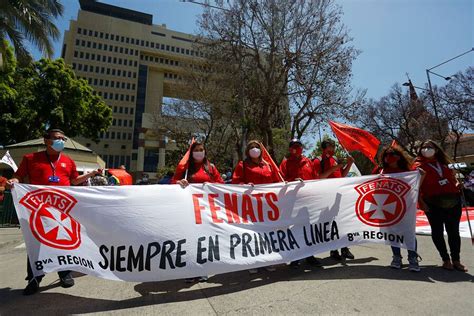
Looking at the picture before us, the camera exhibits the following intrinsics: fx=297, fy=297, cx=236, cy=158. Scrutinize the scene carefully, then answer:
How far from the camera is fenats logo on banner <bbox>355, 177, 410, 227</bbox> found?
434cm

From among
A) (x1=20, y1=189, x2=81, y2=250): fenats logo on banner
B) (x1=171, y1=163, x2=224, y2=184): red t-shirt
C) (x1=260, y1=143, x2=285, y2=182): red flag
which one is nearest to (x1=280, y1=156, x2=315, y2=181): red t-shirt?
(x1=260, y1=143, x2=285, y2=182): red flag

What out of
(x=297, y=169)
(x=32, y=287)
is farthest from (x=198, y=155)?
(x=32, y=287)

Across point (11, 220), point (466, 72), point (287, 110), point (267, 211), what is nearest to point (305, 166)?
point (267, 211)

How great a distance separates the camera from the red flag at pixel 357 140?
5035 millimetres

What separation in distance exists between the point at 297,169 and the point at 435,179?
74.7 inches

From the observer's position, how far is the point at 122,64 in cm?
7431

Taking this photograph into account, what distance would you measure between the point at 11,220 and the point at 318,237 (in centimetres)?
1065

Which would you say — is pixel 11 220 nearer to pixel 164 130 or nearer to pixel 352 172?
pixel 352 172

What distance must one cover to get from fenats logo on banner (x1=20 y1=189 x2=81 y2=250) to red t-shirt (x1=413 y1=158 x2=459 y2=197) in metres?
4.57

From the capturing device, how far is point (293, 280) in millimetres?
3766

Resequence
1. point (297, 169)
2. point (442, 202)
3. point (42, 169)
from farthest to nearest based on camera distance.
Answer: point (297, 169) → point (442, 202) → point (42, 169)

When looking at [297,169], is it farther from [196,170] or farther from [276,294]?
[276,294]

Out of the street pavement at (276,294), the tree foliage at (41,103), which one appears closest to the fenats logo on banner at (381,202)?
the street pavement at (276,294)

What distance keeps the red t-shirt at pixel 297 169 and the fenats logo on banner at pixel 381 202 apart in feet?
2.44
